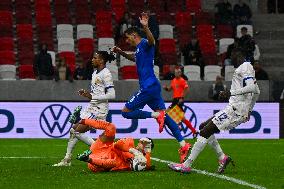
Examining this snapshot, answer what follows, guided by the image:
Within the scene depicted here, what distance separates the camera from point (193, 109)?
26906 millimetres

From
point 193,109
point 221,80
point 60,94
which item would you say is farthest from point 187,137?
point 60,94

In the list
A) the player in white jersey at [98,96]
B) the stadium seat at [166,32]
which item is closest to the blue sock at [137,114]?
the player in white jersey at [98,96]

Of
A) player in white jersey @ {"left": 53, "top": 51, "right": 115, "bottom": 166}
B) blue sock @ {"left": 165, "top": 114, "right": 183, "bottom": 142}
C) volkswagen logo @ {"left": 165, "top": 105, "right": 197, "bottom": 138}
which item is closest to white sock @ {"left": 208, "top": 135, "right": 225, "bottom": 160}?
blue sock @ {"left": 165, "top": 114, "right": 183, "bottom": 142}

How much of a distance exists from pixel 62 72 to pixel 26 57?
327 centimetres

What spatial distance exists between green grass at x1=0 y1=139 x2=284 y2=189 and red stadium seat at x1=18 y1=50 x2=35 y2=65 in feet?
33.5

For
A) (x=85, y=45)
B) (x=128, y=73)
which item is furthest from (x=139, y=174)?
(x=85, y=45)

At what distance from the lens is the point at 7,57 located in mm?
30875

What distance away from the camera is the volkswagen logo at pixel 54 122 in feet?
85.2

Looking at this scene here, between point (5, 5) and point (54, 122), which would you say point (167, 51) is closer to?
point (5, 5)

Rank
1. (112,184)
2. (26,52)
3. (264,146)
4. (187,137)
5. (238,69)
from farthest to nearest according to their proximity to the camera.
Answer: (26,52) → (187,137) → (264,146) → (238,69) → (112,184)

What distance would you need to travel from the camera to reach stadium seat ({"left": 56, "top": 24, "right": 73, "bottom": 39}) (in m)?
32.6

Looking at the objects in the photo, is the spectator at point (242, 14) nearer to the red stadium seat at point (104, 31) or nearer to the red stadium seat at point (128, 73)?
the red stadium seat at point (104, 31)

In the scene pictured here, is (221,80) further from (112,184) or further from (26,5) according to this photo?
(112,184)

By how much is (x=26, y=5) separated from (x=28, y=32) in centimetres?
185
